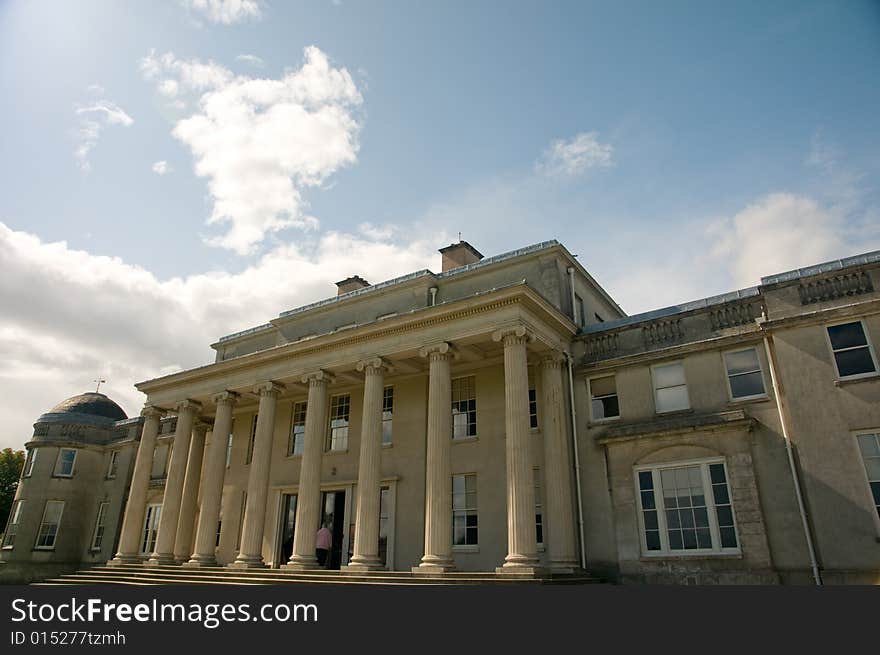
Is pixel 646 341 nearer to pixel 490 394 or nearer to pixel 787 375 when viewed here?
pixel 787 375

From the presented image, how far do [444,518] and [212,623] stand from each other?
7.03 m

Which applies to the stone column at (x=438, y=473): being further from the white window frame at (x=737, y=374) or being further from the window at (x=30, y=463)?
the window at (x=30, y=463)

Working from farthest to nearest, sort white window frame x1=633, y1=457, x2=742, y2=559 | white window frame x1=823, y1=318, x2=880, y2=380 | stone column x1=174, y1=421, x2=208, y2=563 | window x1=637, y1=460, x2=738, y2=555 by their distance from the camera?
stone column x1=174, y1=421, x2=208, y2=563 → window x1=637, y1=460, x2=738, y2=555 → white window frame x1=633, y1=457, x2=742, y2=559 → white window frame x1=823, y1=318, x2=880, y2=380

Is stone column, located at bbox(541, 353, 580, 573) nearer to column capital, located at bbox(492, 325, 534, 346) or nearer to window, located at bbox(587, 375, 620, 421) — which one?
window, located at bbox(587, 375, 620, 421)

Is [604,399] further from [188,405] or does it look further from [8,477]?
[8,477]

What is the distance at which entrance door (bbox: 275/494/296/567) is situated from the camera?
78.0ft

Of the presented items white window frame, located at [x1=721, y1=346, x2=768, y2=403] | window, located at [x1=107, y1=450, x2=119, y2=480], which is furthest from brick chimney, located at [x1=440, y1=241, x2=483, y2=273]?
window, located at [x1=107, y1=450, x2=119, y2=480]

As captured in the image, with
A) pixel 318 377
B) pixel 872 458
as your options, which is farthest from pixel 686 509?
pixel 318 377

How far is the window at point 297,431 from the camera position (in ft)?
82.0

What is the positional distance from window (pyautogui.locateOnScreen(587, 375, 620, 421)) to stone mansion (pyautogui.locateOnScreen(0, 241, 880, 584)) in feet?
0.23

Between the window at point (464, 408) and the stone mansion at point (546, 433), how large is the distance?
0.19 ft

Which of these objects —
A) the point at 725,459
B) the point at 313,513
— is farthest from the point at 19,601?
the point at 725,459

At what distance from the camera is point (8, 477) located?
1967 inches

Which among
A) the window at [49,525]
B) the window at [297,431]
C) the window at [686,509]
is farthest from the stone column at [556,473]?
the window at [49,525]
